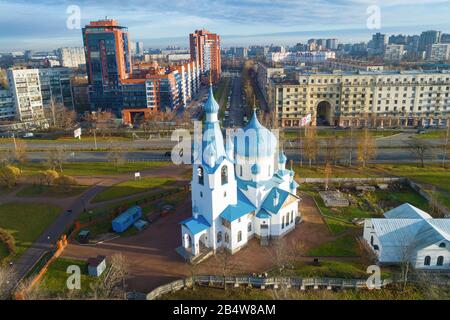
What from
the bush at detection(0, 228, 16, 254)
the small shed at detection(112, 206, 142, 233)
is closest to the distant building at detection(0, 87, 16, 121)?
the bush at detection(0, 228, 16, 254)

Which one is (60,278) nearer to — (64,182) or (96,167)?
(64,182)

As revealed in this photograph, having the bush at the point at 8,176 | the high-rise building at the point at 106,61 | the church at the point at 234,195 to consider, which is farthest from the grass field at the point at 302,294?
the high-rise building at the point at 106,61

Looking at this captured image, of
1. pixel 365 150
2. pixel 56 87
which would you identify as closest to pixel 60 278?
pixel 365 150

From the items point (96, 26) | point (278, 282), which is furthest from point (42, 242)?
point (96, 26)

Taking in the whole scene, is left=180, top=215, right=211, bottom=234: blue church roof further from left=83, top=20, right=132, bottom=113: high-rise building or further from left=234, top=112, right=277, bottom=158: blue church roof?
left=83, top=20, right=132, bottom=113: high-rise building

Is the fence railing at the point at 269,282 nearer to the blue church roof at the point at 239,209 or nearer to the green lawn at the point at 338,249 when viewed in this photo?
the green lawn at the point at 338,249

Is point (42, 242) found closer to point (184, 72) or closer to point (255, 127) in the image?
point (255, 127)
